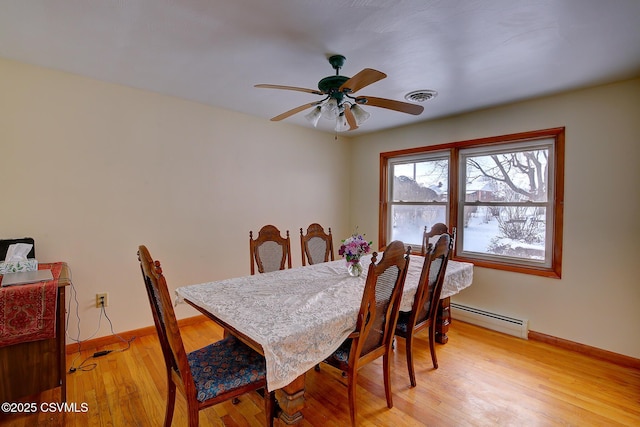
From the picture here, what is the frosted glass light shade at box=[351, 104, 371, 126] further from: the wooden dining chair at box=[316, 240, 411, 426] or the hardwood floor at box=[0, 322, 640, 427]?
the hardwood floor at box=[0, 322, 640, 427]

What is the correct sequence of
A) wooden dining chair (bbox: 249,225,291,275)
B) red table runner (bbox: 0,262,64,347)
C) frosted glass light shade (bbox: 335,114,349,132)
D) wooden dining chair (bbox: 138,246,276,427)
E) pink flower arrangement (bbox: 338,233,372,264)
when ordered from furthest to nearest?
1. wooden dining chair (bbox: 249,225,291,275)
2. pink flower arrangement (bbox: 338,233,372,264)
3. frosted glass light shade (bbox: 335,114,349,132)
4. red table runner (bbox: 0,262,64,347)
5. wooden dining chair (bbox: 138,246,276,427)

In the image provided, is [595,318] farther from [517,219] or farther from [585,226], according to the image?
[517,219]

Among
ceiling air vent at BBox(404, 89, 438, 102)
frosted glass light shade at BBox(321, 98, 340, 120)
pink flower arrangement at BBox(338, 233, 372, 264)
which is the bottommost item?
pink flower arrangement at BBox(338, 233, 372, 264)

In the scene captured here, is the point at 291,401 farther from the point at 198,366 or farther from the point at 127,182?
the point at 127,182

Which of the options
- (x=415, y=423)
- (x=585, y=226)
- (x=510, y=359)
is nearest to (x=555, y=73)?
(x=585, y=226)

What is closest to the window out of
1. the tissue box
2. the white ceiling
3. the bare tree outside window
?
the bare tree outside window

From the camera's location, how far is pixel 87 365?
7.89 feet

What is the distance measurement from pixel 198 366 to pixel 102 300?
5.69ft

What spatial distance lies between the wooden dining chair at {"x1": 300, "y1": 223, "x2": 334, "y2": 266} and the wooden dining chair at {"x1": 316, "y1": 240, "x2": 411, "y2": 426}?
1.33 m

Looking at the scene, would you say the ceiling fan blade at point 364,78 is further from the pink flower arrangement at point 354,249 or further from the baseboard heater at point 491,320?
the baseboard heater at point 491,320

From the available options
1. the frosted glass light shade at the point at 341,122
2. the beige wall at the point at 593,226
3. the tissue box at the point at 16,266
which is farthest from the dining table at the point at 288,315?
the beige wall at the point at 593,226

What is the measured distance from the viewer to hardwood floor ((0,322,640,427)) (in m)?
1.86

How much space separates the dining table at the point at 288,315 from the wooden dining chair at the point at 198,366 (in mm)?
147

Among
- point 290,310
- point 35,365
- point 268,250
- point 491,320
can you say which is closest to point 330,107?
point 290,310
